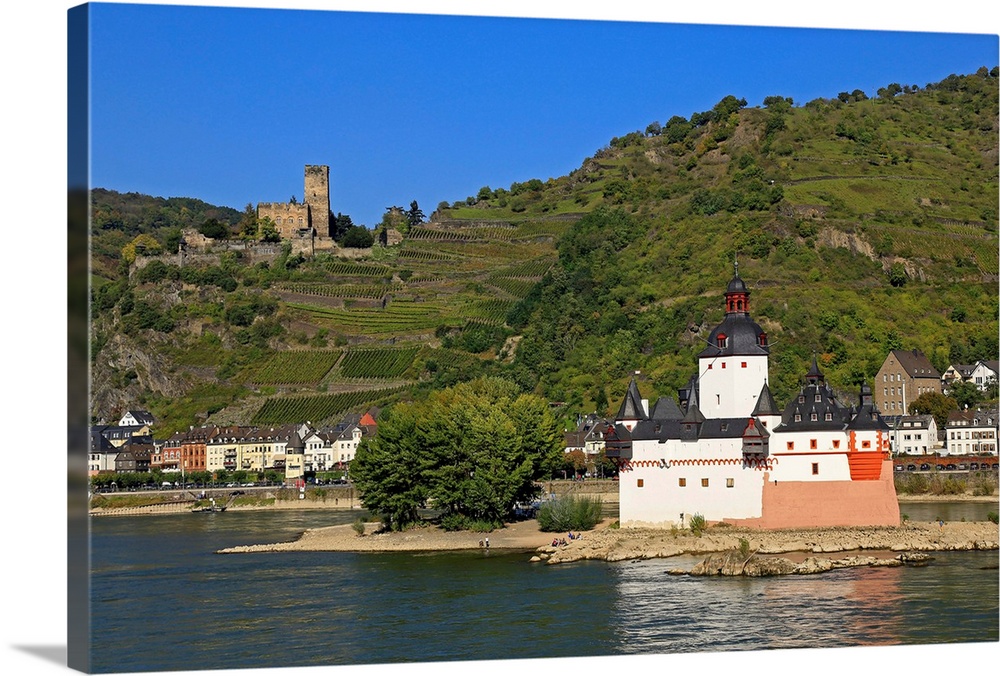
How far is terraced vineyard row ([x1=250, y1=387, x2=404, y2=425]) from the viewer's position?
302ft

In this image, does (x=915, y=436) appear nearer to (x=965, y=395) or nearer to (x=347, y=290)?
(x=965, y=395)

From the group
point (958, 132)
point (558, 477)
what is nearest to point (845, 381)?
point (558, 477)

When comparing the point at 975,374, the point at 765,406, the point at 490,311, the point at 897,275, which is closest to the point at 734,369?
the point at 765,406

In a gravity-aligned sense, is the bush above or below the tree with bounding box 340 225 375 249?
below

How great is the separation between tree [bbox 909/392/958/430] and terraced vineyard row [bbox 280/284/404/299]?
47892 mm

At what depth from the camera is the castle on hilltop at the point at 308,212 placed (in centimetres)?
12450

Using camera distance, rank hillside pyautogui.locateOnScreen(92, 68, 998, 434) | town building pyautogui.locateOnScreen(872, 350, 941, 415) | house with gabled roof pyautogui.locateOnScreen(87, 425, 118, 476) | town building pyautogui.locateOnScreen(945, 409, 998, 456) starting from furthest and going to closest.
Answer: house with gabled roof pyautogui.locateOnScreen(87, 425, 118, 476), hillside pyautogui.locateOnScreen(92, 68, 998, 434), town building pyautogui.locateOnScreen(872, 350, 941, 415), town building pyautogui.locateOnScreen(945, 409, 998, 456)

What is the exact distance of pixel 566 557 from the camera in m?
37.2

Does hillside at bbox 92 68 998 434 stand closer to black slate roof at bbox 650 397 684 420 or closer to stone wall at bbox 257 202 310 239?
stone wall at bbox 257 202 310 239

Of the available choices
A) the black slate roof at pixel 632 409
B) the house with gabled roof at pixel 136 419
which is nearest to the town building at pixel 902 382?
the black slate roof at pixel 632 409

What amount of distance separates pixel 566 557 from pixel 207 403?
215 feet

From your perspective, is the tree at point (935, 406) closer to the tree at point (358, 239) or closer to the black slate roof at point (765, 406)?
the black slate roof at point (765, 406)

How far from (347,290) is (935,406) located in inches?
2034

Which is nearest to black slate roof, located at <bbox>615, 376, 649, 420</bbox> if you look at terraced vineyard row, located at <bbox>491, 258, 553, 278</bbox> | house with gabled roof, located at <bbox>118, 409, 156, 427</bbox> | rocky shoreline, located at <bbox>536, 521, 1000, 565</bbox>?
rocky shoreline, located at <bbox>536, 521, 1000, 565</bbox>
